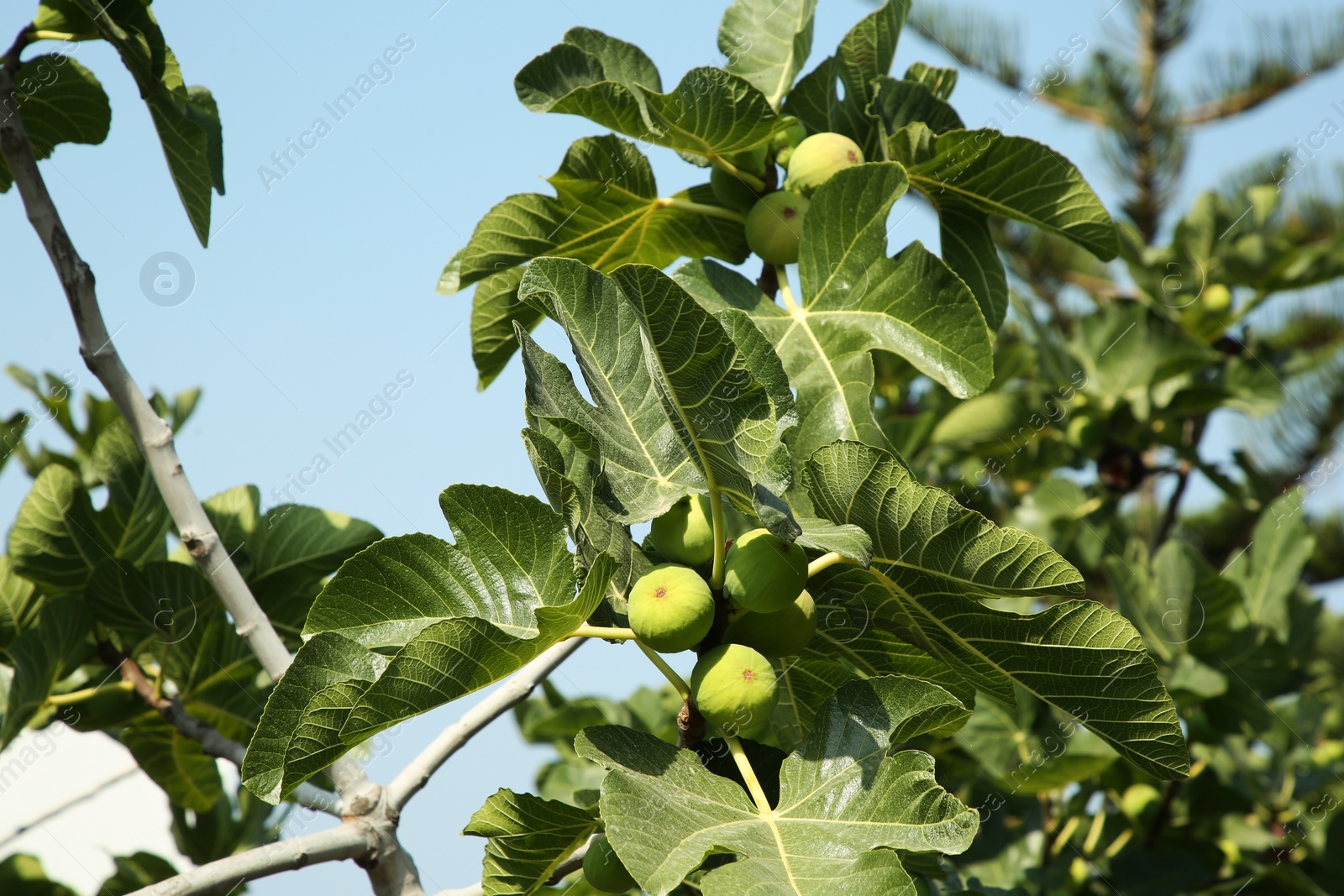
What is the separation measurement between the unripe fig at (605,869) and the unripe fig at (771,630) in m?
0.24

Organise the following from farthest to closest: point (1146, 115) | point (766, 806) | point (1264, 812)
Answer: point (1146, 115) < point (1264, 812) < point (766, 806)

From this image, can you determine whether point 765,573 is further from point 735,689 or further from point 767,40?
point 767,40

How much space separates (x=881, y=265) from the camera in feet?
4.20

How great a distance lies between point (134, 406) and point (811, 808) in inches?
35.9

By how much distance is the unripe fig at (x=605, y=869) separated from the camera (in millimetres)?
1057

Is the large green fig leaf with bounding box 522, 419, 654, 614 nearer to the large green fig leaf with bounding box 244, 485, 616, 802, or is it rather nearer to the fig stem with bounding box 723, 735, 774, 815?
the large green fig leaf with bounding box 244, 485, 616, 802

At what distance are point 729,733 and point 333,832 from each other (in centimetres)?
43

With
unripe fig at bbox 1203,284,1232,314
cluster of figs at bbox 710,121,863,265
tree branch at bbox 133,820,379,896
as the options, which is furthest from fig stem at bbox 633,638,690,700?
unripe fig at bbox 1203,284,1232,314

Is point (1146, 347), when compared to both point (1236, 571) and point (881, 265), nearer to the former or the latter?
point (1236, 571)

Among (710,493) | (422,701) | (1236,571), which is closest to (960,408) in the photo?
(1236,571)

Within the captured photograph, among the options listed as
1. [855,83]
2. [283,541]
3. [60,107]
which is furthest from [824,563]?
[60,107]

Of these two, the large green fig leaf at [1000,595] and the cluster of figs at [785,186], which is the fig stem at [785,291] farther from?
the large green fig leaf at [1000,595]

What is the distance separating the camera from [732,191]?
1459 mm

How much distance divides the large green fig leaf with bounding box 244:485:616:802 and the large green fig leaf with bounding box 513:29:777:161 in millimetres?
535
